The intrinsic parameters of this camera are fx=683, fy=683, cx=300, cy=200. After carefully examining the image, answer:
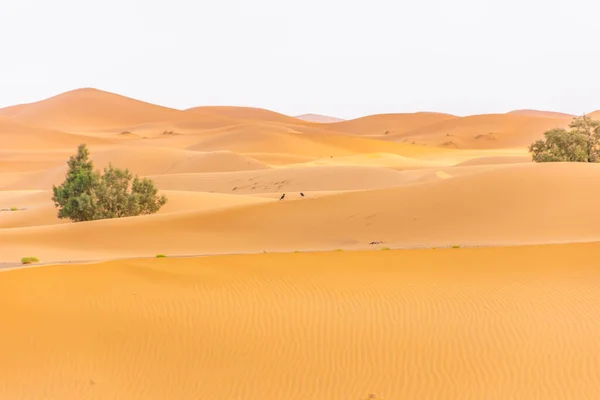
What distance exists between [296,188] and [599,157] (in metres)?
17.8

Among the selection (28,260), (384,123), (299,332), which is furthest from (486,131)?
(299,332)

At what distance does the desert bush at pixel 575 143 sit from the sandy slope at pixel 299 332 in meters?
20.9

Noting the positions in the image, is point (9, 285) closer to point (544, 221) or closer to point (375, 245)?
point (375, 245)

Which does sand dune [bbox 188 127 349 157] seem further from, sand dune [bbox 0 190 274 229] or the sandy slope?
the sandy slope

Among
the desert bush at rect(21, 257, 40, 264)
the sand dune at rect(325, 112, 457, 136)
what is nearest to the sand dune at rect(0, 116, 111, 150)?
the sand dune at rect(325, 112, 457, 136)

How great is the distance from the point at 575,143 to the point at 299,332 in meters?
26.3

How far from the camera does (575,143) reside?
31.5 metres

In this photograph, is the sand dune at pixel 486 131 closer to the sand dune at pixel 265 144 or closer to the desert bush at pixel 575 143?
the sand dune at pixel 265 144

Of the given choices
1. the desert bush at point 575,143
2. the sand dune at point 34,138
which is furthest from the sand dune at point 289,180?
the sand dune at point 34,138

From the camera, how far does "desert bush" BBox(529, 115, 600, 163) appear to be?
3128 centimetres

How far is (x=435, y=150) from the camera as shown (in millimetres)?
97875

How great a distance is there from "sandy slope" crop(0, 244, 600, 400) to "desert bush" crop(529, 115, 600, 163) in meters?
20.9

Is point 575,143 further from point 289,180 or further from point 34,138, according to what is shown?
point 34,138

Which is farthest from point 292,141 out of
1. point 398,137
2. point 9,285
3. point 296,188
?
point 9,285
